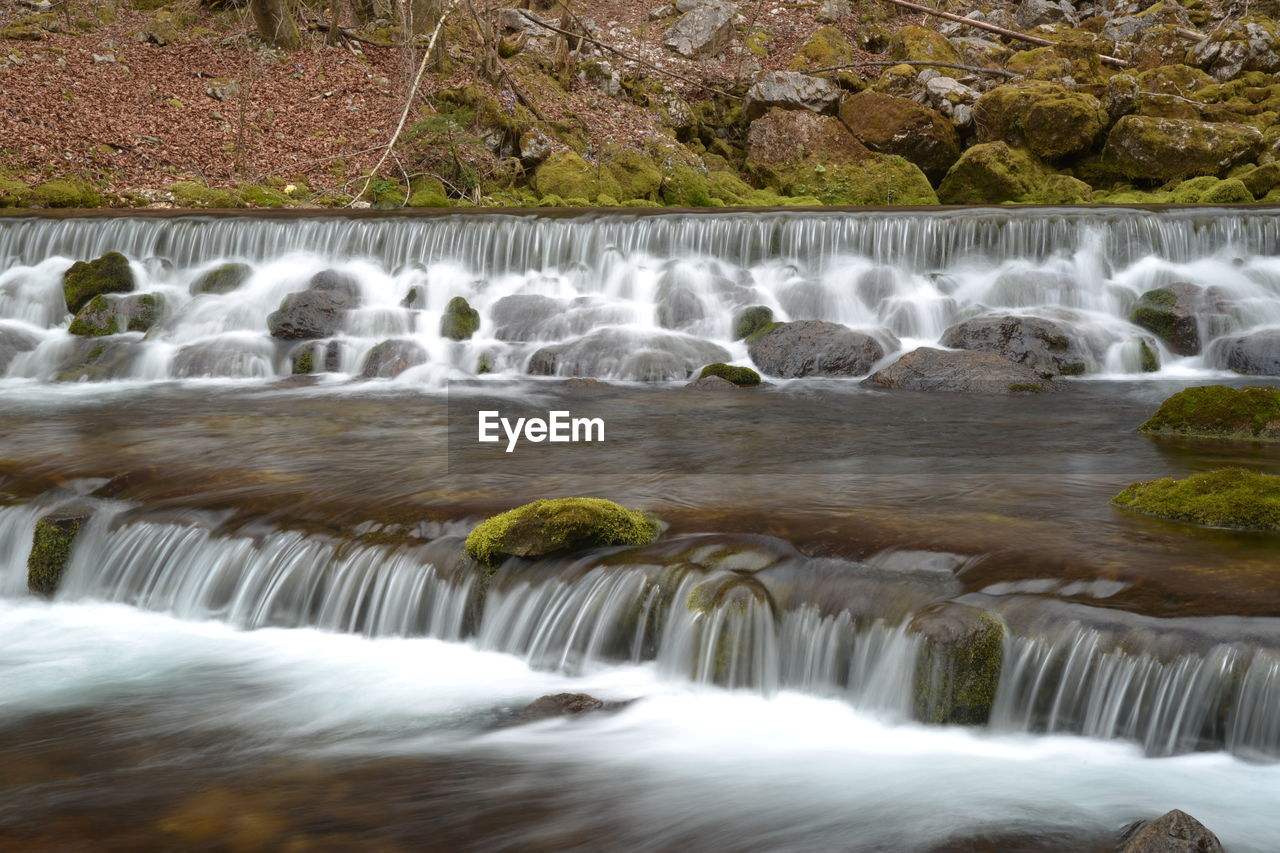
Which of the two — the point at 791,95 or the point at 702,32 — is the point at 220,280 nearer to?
the point at 791,95

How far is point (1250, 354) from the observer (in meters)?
13.5

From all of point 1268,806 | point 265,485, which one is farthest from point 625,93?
point 1268,806

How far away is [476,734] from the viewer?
5.22 meters

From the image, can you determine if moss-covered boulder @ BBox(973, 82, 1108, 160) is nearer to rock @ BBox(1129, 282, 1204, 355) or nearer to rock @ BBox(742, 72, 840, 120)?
rock @ BBox(742, 72, 840, 120)

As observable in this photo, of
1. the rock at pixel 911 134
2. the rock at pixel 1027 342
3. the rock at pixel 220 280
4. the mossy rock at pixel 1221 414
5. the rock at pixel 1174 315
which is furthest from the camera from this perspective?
the rock at pixel 911 134

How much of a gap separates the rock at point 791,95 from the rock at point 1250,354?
13.8 m

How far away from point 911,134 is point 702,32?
7.18m

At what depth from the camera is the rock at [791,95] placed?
85.3 feet

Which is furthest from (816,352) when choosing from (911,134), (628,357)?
(911,134)

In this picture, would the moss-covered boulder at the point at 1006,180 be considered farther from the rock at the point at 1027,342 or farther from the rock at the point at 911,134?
the rock at the point at 1027,342

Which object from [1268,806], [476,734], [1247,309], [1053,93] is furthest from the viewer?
[1053,93]

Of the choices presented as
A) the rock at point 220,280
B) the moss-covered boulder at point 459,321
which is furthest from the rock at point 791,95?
the rock at point 220,280

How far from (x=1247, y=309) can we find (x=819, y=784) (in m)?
12.3

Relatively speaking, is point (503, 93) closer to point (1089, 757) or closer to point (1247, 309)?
point (1247, 309)
